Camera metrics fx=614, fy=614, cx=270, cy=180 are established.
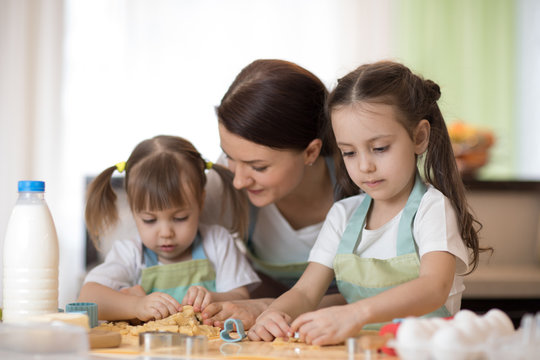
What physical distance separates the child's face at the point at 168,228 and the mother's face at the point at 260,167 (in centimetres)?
16

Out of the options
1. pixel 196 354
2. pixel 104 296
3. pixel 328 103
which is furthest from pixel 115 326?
pixel 328 103

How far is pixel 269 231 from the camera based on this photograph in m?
1.92

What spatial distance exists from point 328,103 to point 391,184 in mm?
254

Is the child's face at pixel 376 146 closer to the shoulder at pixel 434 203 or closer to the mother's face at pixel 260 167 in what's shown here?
the shoulder at pixel 434 203

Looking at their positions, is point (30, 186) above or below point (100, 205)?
above

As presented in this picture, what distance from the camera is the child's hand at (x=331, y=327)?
3.40 feet

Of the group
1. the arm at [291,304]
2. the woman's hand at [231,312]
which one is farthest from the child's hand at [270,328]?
the woman's hand at [231,312]

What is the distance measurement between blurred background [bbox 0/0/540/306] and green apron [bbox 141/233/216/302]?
1.93 meters

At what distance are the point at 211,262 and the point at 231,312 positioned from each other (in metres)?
0.36

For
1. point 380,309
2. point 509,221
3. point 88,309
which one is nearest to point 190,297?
point 88,309

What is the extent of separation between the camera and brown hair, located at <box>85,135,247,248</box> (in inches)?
63.1

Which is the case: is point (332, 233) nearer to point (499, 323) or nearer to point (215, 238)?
point (215, 238)

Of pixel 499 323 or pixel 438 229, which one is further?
pixel 438 229

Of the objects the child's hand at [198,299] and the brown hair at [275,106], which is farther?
the brown hair at [275,106]
